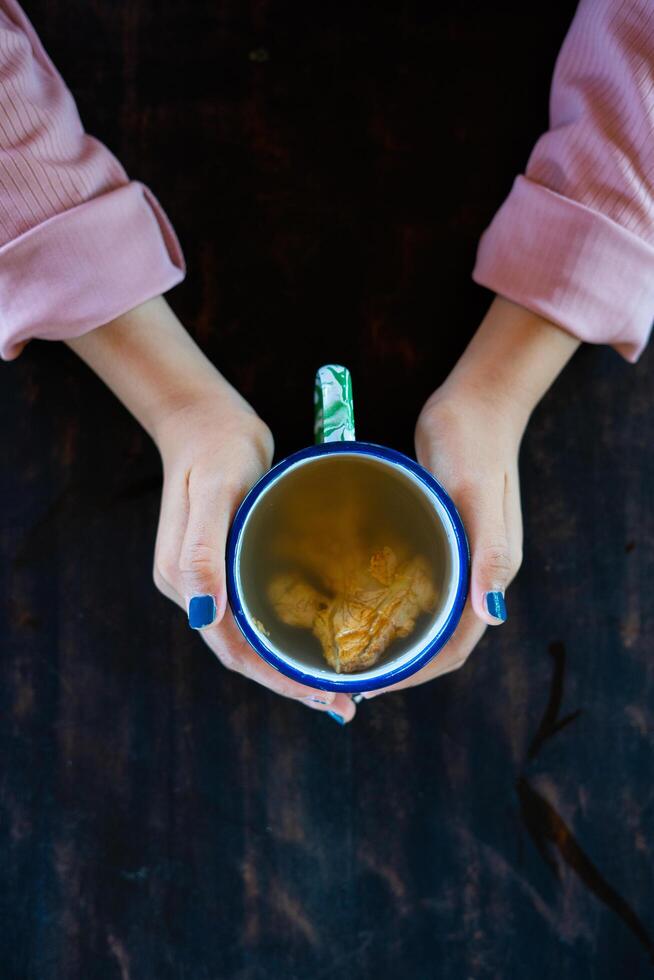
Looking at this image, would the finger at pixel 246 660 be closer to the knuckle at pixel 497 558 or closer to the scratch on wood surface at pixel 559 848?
the knuckle at pixel 497 558

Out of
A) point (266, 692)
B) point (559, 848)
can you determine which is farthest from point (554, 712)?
point (266, 692)

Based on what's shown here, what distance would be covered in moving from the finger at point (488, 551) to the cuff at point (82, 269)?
0.26 m

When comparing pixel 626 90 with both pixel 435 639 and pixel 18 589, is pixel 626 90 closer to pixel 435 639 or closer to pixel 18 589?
pixel 435 639

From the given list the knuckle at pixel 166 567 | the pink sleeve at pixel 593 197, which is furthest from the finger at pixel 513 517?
the knuckle at pixel 166 567

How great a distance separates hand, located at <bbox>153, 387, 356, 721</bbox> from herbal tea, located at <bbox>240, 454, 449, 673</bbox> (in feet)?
0.09

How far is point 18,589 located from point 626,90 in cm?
56

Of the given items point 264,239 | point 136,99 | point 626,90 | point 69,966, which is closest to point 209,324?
point 264,239

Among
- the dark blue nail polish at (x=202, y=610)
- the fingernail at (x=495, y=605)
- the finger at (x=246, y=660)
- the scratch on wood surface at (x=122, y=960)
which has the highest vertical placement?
the fingernail at (x=495, y=605)

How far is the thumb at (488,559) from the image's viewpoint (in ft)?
1.46

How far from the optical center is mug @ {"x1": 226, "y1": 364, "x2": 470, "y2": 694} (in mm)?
415

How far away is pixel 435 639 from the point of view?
414mm

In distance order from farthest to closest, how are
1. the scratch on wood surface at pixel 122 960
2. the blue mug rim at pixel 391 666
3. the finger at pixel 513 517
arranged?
1. the scratch on wood surface at pixel 122 960
2. the finger at pixel 513 517
3. the blue mug rim at pixel 391 666

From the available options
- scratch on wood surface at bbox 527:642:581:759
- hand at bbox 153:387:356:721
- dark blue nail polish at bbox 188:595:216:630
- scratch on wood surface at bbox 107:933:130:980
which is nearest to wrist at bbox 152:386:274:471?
hand at bbox 153:387:356:721

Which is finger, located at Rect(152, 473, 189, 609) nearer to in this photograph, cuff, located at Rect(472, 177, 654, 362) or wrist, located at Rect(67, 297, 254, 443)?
wrist, located at Rect(67, 297, 254, 443)
